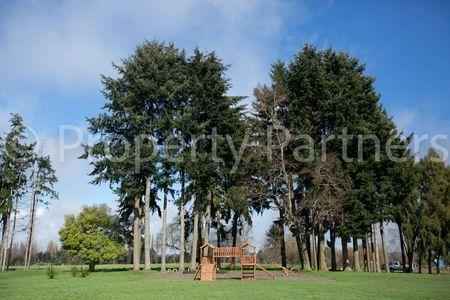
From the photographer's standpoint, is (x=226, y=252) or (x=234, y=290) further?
(x=226, y=252)

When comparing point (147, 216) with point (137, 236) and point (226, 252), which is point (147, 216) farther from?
point (226, 252)

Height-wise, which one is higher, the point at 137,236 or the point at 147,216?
the point at 147,216

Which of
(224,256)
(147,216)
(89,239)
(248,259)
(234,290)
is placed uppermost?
(147,216)

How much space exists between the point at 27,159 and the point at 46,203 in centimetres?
634

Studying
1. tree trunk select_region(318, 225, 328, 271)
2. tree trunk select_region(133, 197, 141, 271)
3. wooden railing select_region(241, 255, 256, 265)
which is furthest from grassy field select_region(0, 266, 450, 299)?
tree trunk select_region(318, 225, 328, 271)

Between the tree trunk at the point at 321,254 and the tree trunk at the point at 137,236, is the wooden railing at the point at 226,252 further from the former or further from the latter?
the tree trunk at the point at 137,236

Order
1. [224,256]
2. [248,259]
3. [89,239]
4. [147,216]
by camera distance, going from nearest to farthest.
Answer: [224,256], [248,259], [147,216], [89,239]

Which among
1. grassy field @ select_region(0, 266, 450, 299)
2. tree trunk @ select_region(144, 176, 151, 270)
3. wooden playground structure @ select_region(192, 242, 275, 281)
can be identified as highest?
tree trunk @ select_region(144, 176, 151, 270)

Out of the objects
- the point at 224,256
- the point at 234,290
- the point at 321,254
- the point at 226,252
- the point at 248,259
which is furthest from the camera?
the point at 321,254

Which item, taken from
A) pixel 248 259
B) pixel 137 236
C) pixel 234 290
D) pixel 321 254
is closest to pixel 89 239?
pixel 137 236

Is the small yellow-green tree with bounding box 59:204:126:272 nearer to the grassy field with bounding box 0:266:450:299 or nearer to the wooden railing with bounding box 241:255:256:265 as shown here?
the grassy field with bounding box 0:266:450:299

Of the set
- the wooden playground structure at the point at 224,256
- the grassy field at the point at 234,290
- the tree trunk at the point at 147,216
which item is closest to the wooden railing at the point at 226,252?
the wooden playground structure at the point at 224,256

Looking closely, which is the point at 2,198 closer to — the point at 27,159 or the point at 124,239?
the point at 27,159

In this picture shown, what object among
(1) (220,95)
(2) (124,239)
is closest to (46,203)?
(2) (124,239)
